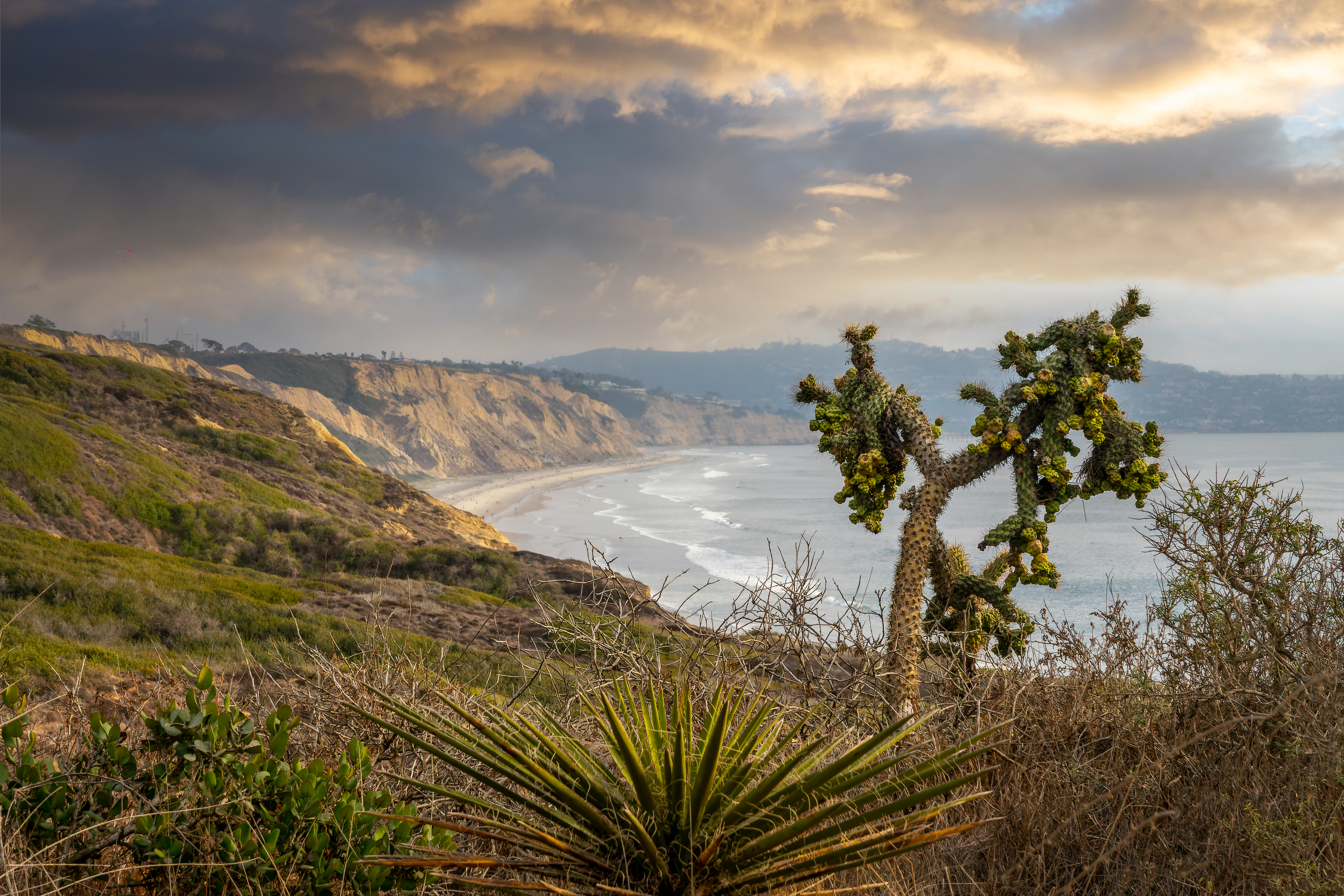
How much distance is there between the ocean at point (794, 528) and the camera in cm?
3009

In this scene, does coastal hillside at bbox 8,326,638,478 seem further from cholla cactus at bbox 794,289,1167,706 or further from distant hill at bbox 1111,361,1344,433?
distant hill at bbox 1111,361,1344,433

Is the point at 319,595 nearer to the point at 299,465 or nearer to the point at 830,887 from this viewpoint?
the point at 830,887

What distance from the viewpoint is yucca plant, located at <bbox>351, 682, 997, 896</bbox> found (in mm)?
2359

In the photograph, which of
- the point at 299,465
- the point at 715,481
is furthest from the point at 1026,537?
the point at 715,481

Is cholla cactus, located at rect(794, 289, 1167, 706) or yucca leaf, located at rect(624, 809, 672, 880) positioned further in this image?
cholla cactus, located at rect(794, 289, 1167, 706)

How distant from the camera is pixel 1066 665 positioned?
519 centimetres

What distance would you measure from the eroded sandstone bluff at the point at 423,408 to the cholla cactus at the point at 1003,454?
83.8 metres

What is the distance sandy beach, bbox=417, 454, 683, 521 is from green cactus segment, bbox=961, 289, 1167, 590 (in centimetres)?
4591

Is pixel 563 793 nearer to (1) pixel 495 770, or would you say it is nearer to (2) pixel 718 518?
(1) pixel 495 770

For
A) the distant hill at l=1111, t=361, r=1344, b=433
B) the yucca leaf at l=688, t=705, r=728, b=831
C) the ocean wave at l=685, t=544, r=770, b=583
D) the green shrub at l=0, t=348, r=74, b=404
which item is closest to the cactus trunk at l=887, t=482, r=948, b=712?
the yucca leaf at l=688, t=705, r=728, b=831

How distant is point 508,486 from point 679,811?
281 ft

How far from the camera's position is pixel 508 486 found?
86.0m

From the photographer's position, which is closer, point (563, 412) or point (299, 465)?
point (299, 465)

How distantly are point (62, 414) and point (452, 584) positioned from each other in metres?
17.0
